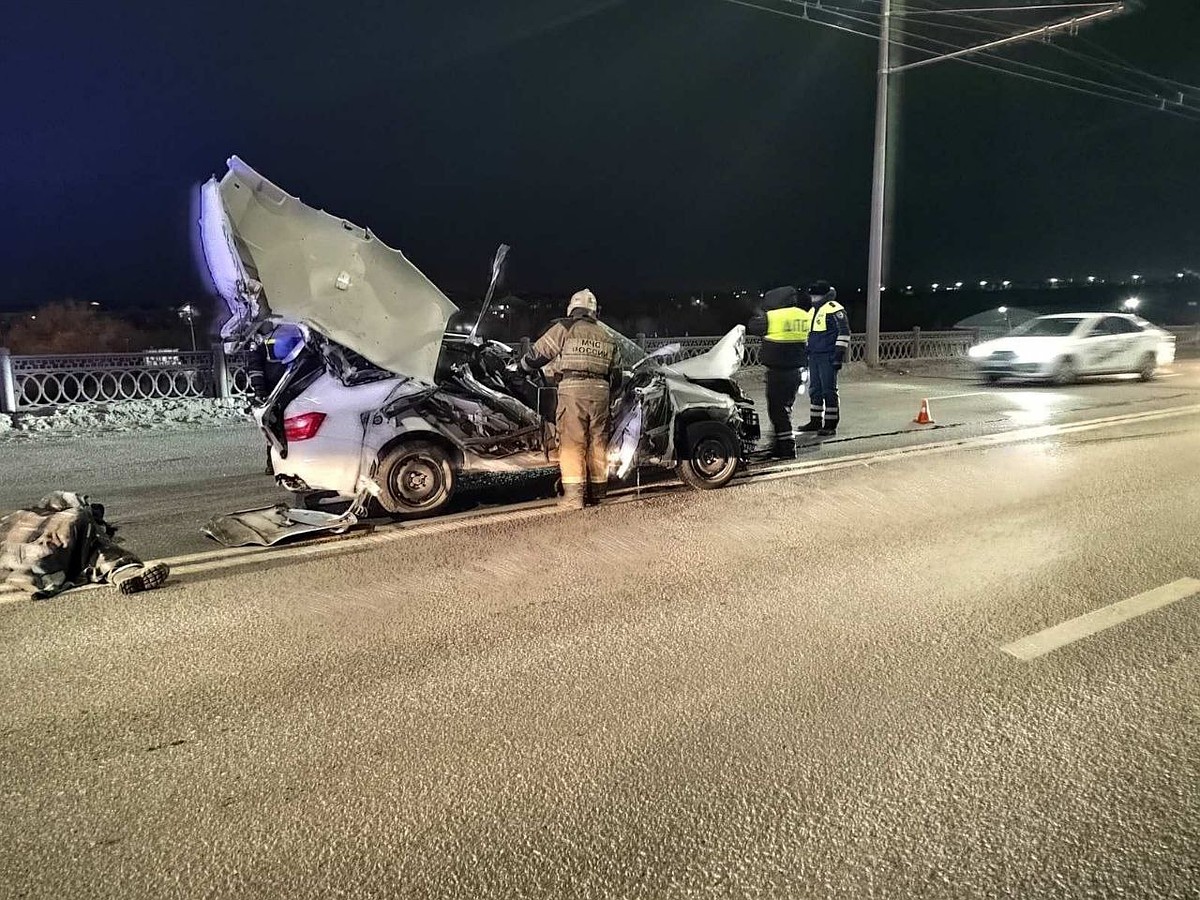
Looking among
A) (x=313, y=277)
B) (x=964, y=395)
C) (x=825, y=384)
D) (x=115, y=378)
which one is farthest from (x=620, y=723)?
(x=964, y=395)

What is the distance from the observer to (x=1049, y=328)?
1695cm

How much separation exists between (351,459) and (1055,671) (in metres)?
4.63

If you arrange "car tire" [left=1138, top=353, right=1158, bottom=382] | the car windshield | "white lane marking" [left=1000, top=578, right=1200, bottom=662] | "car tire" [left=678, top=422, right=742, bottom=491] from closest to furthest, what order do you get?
1. "white lane marking" [left=1000, top=578, right=1200, bottom=662]
2. "car tire" [left=678, top=422, right=742, bottom=491]
3. the car windshield
4. "car tire" [left=1138, top=353, right=1158, bottom=382]

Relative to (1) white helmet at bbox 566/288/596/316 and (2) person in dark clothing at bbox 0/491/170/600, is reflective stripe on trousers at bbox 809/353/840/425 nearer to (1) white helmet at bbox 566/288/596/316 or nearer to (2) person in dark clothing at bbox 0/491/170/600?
(1) white helmet at bbox 566/288/596/316

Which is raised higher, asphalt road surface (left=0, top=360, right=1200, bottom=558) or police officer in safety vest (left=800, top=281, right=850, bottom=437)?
police officer in safety vest (left=800, top=281, right=850, bottom=437)

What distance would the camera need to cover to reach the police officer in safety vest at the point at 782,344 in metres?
9.16

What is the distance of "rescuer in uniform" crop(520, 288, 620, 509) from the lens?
642cm

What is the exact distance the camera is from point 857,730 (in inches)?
123

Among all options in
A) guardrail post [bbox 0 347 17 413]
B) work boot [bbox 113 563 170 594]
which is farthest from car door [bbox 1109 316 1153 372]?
guardrail post [bbox 0 347 17 413]

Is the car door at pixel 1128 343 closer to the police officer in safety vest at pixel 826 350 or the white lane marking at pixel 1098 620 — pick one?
the police officer in safety vest at pixel 826 350

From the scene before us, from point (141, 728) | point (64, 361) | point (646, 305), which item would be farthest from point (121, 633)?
point (646, 305)

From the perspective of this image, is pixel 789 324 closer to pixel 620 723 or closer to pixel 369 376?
pixel 369 376

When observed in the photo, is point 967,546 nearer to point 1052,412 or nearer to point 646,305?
point 1052,412

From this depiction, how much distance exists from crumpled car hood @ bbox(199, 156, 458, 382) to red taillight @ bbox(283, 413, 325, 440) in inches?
22.3
